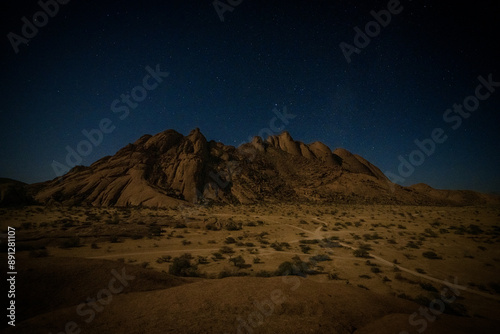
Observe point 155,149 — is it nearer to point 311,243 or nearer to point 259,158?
point 259,158

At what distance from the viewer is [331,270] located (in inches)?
484

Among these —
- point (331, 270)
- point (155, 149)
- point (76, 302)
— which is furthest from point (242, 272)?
point (155, 149)

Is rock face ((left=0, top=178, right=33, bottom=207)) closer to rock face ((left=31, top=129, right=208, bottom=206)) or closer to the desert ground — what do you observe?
rock face ((left=31, top=129, right=208, bottom=206))

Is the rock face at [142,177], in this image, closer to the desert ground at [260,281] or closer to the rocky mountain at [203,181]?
the rocky mountain at [203,181]

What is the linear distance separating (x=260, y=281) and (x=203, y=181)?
184ft

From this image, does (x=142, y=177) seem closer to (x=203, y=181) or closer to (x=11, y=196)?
(x=203, y=181)

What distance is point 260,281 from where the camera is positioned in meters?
7.30

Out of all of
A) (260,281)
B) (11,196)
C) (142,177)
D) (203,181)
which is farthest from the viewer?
(203,181)

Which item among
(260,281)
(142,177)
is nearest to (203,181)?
(142,177)

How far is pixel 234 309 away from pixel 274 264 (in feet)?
27.3

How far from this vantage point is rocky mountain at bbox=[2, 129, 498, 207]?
5053cm

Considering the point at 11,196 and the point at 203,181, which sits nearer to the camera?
the point at 11,196

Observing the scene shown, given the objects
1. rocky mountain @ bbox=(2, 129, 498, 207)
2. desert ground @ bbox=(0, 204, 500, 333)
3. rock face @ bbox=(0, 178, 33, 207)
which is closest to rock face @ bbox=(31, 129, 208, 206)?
rocky mountain @ bbox=(2, 129, 498, 207)

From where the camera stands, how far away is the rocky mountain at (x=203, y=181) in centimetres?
5053
